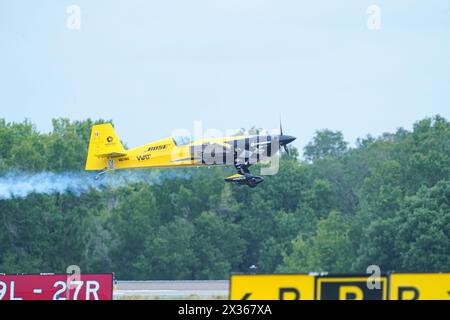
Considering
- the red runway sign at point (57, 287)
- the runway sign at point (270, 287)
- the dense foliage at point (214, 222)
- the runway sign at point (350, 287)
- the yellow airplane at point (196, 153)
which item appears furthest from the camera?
the dense foliage at point (214, 222)

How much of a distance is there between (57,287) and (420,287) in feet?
35.2

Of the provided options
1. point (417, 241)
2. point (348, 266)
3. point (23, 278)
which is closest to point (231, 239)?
point (348, 266)

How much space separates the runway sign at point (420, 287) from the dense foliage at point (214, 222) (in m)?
36.4

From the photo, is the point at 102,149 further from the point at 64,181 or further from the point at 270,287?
the point at 270,287

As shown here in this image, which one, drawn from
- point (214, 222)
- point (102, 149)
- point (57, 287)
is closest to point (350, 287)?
point (57, 287)

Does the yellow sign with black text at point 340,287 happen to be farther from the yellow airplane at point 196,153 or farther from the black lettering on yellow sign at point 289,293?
the yellow airplane at point 196,153

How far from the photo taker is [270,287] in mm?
21656

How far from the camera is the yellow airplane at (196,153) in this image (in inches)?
1666

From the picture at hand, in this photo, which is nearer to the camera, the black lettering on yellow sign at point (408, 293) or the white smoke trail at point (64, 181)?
the black lettering on yellow sign at point (408, 293)

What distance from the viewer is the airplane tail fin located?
43500 millimetres

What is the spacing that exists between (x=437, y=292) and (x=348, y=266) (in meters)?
41.6

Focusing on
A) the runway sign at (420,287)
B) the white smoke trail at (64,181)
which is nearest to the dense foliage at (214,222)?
the white smoke trail at (64,181)

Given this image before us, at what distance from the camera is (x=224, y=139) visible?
140 feet

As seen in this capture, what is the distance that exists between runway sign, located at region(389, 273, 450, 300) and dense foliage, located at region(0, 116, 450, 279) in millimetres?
36381
